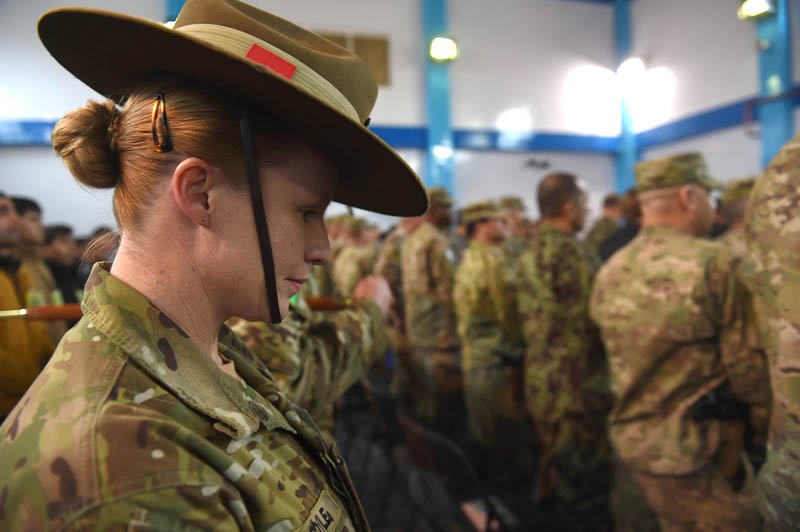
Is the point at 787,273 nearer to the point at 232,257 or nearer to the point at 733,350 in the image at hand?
the point at 733,350

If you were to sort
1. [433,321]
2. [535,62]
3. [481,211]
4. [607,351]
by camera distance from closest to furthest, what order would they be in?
1. [607,351]
2. [481,211]
3. [433,321]
4. [535,62]

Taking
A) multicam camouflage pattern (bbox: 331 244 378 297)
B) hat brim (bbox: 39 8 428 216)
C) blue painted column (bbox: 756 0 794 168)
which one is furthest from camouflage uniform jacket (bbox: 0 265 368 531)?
blue painted column (bbox: 756 0 794 168)

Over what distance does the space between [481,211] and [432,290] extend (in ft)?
2.28

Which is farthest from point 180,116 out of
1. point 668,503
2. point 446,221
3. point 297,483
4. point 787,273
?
point 446,221

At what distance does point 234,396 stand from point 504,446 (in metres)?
3.03

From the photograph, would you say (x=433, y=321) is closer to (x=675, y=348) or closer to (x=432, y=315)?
(x=432, y=315)

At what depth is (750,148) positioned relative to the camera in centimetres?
693

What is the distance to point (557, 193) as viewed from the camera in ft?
9.29

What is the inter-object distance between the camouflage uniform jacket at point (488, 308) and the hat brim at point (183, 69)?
8.62 ft

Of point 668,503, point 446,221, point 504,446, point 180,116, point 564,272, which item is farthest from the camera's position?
point 446,221

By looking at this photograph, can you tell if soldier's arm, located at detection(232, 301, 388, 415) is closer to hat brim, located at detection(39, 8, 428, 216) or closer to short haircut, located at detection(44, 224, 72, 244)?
hat brim, located at detection(39, 8, 428, 216)

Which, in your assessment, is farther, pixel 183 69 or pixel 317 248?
pixel 317 248

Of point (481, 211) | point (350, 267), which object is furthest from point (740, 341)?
point (350, 267)

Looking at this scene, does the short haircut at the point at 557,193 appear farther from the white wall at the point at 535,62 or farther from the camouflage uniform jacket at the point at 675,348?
the white wall at the point at 535,62
